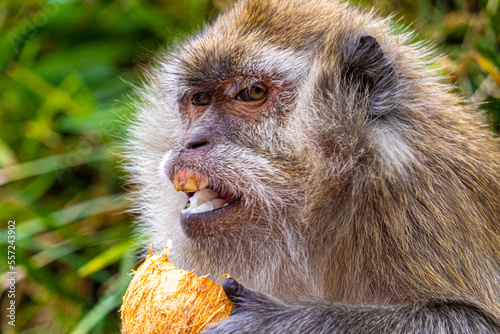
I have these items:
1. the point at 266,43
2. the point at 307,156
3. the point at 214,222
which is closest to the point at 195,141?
the point at 214,222

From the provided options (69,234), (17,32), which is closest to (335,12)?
(69,234)

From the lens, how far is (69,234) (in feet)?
11.8

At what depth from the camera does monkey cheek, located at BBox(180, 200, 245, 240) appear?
1972mm

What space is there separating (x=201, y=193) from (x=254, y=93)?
429mm

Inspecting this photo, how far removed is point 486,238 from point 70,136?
336cm

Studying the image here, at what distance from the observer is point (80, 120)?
3.91 meters

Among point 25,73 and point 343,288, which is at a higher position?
point 25,73

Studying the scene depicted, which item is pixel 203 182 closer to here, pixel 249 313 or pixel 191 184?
pixel 191 184

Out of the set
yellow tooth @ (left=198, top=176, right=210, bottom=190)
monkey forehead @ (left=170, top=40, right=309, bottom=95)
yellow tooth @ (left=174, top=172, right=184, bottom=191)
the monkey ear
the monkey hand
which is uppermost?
monkey forehead @ (left=170, top=40, right=309, bottom=95)

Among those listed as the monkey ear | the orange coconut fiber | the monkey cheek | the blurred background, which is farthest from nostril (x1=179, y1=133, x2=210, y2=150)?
the blurred background

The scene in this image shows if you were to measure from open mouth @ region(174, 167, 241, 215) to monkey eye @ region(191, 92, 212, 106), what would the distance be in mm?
393

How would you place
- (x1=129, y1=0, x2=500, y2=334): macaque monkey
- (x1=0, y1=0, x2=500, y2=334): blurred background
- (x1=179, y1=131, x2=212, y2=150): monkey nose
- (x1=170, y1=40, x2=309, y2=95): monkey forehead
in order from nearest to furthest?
(x1=129, y1=0, x2=500, y2=334): macaque monkey, (x1=179, y1=131, x2=212, y2=150): monkey nose, (x1=170, y1=40, x2=309, y2=95): monkey forehead, (x1=0, y1=0, x2=500, y2=334): blurred background

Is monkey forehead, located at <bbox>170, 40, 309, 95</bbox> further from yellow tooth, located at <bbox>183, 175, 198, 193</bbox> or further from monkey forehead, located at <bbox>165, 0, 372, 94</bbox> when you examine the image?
yellow tooth, located at <bbox>183, 175, 198, 193</bbox>

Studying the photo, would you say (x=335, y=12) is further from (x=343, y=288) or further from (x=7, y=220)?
(x=7, y=220)
